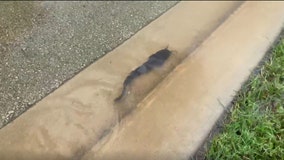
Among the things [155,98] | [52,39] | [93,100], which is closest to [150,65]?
[155,98]

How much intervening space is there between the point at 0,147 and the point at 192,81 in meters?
1.15

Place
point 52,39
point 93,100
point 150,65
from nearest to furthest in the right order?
point 93,100 < point 150,65 < point 52,39

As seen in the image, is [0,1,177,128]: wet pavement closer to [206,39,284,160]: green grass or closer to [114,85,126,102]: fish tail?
[114,85,126,102]: fish tail

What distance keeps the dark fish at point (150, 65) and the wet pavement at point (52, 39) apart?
0.26 metres

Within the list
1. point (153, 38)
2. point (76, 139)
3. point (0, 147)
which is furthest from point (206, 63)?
point (0, 147)

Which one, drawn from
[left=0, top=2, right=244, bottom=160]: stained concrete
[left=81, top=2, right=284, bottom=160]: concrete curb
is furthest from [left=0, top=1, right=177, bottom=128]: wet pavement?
[left=81, top=2, right=284, bottom=160]: concrete curb

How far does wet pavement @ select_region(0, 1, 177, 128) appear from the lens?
6.75 feet

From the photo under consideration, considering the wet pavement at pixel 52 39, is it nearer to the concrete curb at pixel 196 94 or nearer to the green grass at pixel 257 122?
the concrete curb at pixel 196 94

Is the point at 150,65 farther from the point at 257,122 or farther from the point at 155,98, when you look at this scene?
the point at 257,122

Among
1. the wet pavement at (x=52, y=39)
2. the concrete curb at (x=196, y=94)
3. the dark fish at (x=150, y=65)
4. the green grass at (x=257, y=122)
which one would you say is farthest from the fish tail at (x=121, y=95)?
the green grass at (x=257, y=122)

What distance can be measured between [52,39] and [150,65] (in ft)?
2.25

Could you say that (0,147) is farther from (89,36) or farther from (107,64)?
(89,36)

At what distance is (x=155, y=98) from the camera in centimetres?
208

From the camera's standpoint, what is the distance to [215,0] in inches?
114
